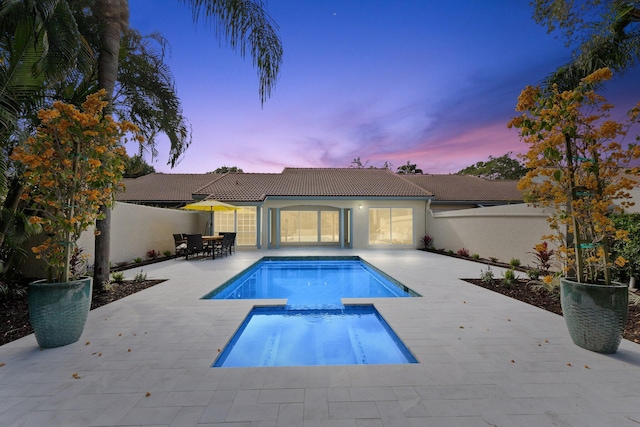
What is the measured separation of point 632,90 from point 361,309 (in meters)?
12.2

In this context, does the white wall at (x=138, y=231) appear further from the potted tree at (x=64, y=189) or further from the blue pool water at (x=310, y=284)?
the potted tree at (x=64, y=189)

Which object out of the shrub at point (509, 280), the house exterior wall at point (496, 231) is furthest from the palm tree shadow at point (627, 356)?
the house exterior wall at point (496, 231)

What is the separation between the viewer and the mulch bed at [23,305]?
13.7 feet

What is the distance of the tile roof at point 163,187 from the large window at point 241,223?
13.7 feet

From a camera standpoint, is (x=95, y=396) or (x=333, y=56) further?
(x=333, y=56)

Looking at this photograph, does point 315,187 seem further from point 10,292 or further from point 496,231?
point 10,292

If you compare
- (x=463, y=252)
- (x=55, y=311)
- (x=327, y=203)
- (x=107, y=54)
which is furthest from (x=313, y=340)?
(x=327, y=203)

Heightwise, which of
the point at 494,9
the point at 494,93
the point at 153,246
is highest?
the point at 494,9

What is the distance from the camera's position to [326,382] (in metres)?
2.86

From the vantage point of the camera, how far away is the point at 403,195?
1639 cm

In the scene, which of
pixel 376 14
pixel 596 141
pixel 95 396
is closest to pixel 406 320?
pixel 596 141

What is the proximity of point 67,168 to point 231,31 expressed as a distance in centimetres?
404

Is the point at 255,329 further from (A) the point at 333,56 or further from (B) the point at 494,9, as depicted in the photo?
(B) the point at 494,9

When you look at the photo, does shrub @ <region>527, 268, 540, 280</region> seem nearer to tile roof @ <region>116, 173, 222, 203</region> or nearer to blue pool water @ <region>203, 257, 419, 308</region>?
blue pool water @ <region>203, 257, 419, 308</region>
